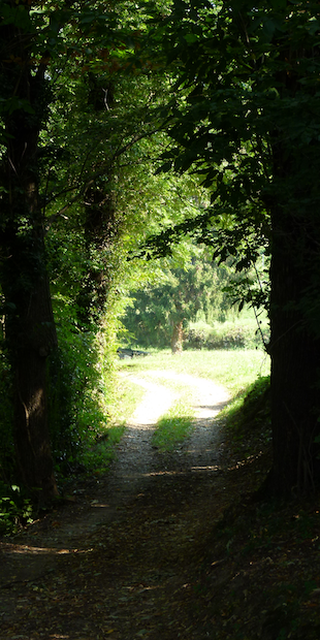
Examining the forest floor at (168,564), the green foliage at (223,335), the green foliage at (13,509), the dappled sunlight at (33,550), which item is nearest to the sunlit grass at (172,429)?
the forest floor at (168,564)

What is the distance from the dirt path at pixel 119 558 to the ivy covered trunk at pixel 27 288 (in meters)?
0.93

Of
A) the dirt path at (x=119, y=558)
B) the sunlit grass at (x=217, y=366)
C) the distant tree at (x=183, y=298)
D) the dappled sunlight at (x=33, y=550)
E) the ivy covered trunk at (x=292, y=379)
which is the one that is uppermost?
the distant tree at (x=183, y=298)

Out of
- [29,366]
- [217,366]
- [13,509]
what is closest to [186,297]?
[217,366]

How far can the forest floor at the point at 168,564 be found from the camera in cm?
379

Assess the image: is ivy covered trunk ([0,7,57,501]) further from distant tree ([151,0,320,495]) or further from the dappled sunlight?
distant tree ([151,0,320,495])

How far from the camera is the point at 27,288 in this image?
26.1ft

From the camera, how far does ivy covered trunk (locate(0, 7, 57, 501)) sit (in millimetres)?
8008

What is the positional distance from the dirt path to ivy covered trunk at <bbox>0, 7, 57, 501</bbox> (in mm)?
931

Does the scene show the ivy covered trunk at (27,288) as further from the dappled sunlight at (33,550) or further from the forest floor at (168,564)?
the dappled sunlight at (33,550)

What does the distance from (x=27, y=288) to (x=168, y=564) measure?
168 inches

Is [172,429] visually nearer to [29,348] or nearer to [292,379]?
[29,348]

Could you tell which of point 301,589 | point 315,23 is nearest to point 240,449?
point 301,589

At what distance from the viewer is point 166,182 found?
13.9 metres

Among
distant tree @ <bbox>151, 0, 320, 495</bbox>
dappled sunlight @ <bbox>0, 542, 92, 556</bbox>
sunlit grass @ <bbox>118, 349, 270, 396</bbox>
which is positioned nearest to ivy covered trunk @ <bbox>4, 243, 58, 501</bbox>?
dappled sunlight @ <bbox>0, 542, 92, 556</bbox>
